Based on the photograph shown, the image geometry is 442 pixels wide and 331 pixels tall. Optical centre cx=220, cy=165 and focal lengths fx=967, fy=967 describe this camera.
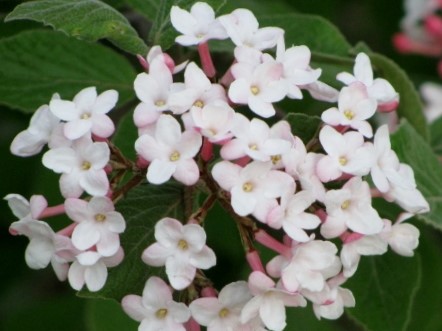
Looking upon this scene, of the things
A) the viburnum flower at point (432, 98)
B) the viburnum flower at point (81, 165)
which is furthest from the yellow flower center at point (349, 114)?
the viburnum flower at point (432, 98)

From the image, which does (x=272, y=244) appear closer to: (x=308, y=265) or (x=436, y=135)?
(x=308, y=265)

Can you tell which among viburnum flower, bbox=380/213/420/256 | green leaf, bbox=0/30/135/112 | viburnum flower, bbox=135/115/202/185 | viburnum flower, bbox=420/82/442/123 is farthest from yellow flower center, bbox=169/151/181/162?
viburnum flower, bbox=420/82/442/123

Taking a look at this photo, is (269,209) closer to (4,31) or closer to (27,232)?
(27,232)

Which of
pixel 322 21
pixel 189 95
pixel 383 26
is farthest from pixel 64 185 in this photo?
pixel 383 26

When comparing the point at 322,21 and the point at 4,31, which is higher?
the point at 322,21

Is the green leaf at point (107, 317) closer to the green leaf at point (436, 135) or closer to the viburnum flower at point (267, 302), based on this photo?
the viburnum flower at point (267, 302)

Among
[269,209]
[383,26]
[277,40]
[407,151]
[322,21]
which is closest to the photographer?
[269,209]

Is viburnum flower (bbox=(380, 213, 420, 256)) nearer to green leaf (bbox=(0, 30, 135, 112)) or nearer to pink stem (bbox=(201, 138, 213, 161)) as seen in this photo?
pink stem (bbox=(201, 138, 213, 161))
